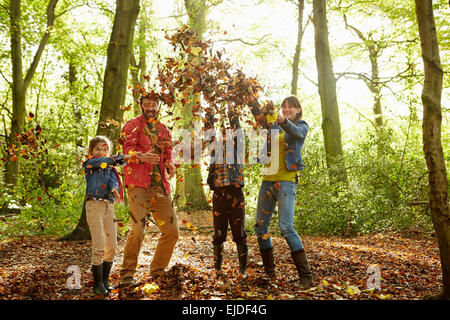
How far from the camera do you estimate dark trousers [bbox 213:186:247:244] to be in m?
4.35

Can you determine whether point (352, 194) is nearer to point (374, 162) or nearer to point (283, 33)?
point (374, 162)

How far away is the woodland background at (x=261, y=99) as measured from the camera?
812cm

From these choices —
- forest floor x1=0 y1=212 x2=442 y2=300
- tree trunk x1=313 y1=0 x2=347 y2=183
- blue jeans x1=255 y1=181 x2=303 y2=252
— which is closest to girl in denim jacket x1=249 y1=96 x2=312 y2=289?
blue jeans x1=255 y1=181 x2=303 y2=252

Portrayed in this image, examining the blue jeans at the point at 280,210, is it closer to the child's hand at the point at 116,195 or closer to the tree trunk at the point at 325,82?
the child's hand at the point at 116,195

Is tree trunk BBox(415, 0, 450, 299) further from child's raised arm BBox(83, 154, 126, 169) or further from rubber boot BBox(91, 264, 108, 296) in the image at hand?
rubber boot BBox(91, 264, 108, 296)

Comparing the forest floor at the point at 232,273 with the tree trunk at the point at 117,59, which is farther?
the tree trunk at the point at 117,59

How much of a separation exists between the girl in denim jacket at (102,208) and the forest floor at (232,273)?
11.3 inches

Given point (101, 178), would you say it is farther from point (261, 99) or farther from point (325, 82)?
point (325, 82)

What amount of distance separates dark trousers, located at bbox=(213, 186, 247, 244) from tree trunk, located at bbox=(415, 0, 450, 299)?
1919mm

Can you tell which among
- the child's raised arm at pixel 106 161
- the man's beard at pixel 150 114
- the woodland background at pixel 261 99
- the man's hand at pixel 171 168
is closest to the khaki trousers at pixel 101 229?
the child's raised arm at pixel 106 161

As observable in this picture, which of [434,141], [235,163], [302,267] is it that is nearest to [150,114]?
[235,163]

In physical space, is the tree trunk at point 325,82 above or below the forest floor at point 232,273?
above
